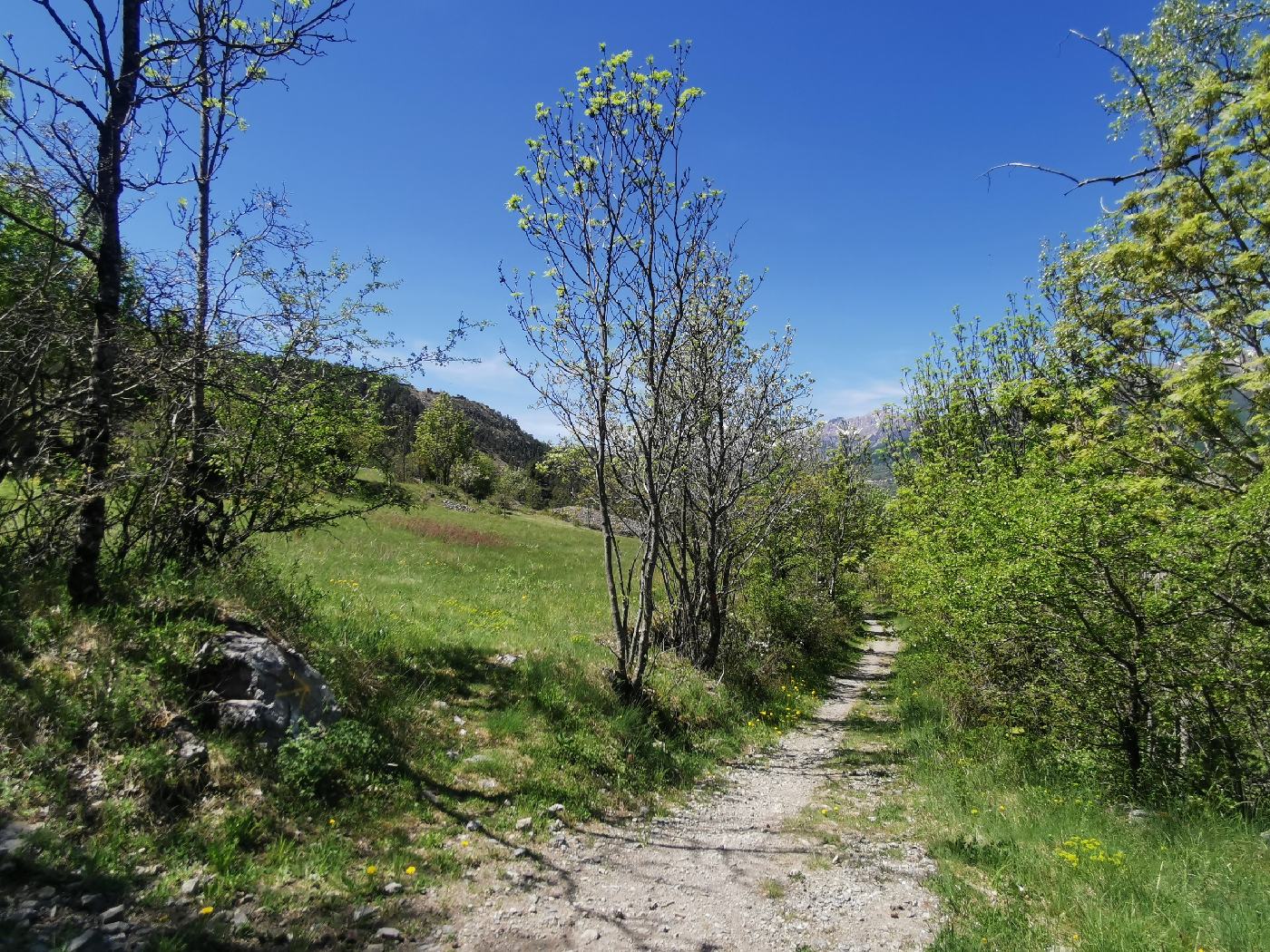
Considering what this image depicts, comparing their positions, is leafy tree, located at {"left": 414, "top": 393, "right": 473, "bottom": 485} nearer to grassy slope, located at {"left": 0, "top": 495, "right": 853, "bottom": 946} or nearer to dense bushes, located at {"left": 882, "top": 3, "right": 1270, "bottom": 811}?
grassy slope, located at {"left": 0, "top": 495, "right": 853, "bottom": 946}

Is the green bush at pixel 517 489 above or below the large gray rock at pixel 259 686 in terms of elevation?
above

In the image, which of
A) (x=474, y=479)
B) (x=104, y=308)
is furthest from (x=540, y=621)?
(x=474, y=479)

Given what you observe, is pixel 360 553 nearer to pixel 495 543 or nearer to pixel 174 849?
pixel 495 543

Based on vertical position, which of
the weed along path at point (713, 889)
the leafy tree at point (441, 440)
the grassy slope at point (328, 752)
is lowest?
the weed along path at point (713, 889)

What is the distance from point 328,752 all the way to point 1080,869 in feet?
24.6

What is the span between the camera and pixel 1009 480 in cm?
1215

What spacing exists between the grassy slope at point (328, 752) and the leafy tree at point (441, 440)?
67.4m

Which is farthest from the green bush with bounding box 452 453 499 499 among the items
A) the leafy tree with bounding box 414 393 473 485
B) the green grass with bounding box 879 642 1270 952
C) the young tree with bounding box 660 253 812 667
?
the green grass with bounding box 879 642 1270 952

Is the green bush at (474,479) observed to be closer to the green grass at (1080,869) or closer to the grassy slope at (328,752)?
the grassy slope at (328,752)

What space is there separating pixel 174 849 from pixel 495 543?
29.0 meters

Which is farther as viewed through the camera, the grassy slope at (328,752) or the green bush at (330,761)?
the green bush at (330,761)

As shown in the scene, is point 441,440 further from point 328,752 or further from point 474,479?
point 328,752

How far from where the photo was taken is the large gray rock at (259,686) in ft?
19.6

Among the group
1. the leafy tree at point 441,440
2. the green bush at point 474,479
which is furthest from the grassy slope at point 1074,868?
the leafy tree at point 441,440
